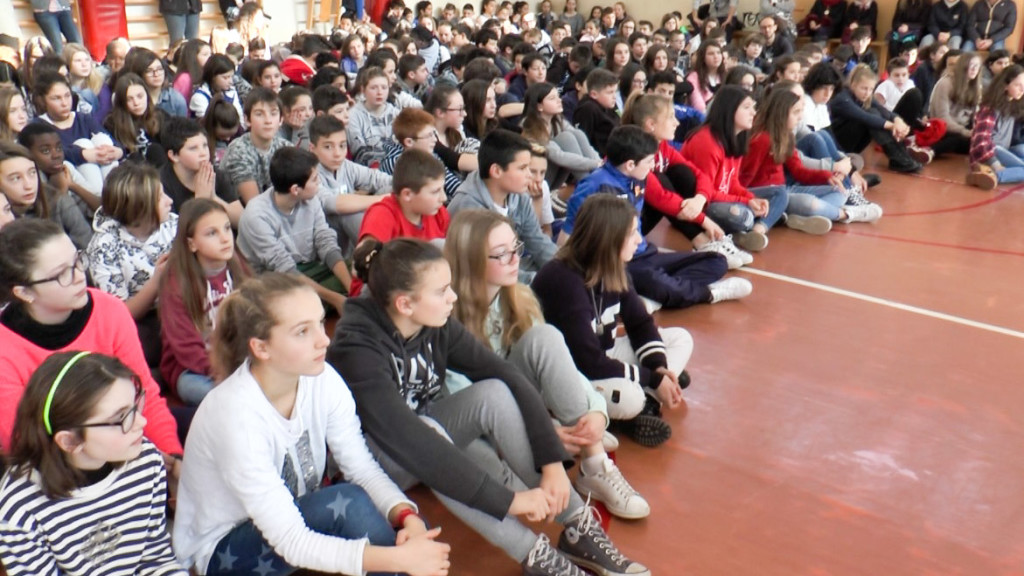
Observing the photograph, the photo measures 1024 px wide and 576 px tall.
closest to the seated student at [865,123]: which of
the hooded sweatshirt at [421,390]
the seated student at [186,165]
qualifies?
the seated student at [186,165]

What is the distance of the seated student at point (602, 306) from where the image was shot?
2627mm

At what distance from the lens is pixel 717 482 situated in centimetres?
246

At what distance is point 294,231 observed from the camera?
350cm

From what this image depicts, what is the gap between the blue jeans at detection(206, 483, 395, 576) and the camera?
1.78 metres

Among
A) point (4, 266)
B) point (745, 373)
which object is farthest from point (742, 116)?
point (4, 266)

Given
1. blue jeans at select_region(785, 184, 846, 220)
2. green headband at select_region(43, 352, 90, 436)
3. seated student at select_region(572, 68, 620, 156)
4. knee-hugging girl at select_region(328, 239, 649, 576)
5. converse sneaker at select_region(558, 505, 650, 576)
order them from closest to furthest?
green headband at select_region(43, 352, 90, 436) → knee-hugging girl at select_region(328, 239, 649, 576) → converse sneaker at select_region(558, 505, 650, 576) → blue jeans at select_region(785, 184, 846, 220) → seated student at select_region(572, 68, 620, 156)

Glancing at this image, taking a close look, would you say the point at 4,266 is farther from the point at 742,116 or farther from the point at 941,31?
the point at 941,31

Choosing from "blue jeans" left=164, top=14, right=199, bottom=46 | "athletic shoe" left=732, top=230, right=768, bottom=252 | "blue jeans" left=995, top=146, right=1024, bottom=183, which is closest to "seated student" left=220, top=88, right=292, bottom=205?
"athletic shoe" left=732, top=230, right=768, bottom=252

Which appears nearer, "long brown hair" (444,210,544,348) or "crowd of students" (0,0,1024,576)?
"crowd of students" (0,0,1024,576)

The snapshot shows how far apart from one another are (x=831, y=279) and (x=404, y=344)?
259 centimetres

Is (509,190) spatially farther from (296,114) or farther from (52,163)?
(52,163)

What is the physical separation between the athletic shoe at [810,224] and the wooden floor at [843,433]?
30 cm

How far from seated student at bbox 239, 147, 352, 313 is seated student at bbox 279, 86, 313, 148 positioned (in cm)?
98

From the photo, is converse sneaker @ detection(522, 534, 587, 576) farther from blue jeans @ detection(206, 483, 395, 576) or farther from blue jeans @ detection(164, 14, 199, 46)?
blue jeans @ detection(164, 14, 199, 46)
